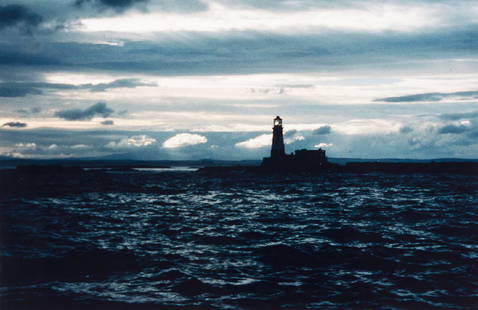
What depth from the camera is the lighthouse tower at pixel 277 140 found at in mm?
100188

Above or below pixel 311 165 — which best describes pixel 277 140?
above

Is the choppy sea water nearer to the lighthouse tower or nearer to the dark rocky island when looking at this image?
the lighthouse tower

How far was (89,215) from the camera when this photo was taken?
34562mm

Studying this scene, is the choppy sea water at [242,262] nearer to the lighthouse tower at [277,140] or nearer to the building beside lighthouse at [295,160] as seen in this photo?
the lighthouse tower at [277,140]

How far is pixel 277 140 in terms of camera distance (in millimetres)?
104750

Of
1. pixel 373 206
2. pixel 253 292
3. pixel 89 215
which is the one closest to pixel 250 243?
pixel 253 292

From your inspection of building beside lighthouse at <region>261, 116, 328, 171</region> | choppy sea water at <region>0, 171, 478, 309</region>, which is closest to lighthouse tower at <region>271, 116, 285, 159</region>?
building beside lighthouse at <region>261, 116, 328, 171</region>

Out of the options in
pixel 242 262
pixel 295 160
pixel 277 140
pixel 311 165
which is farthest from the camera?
pixel 311 165

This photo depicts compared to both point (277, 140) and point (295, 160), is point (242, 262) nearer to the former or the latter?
point (277, 140)

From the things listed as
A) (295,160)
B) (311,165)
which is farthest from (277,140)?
(311,165)

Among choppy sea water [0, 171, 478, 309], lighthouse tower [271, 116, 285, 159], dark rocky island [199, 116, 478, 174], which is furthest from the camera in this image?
dark rocky island [199, 116, 478, 174]

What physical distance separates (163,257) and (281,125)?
3299 inches

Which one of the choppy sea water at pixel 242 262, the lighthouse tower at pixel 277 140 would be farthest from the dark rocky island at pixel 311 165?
the choppy sea water at pixel 242 262

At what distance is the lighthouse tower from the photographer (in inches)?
3944
